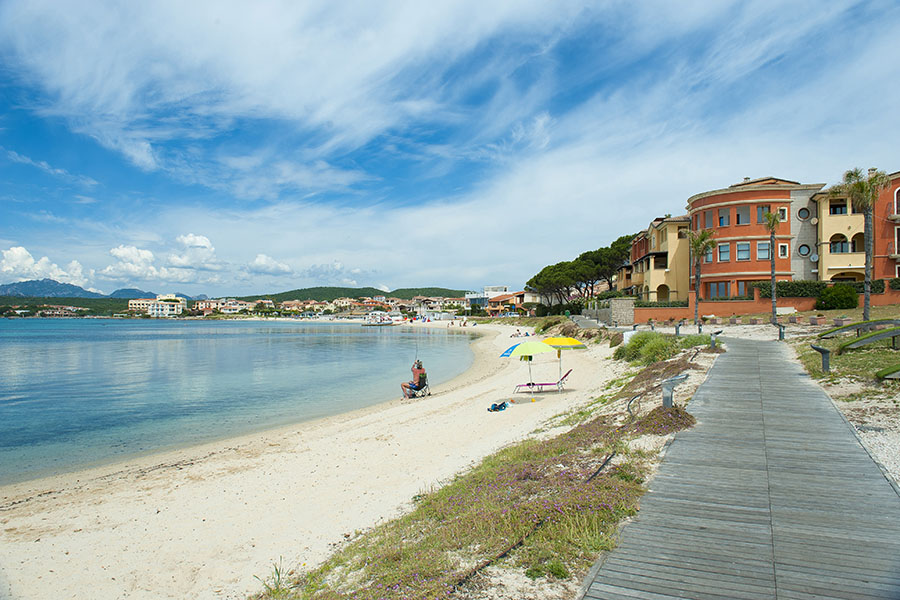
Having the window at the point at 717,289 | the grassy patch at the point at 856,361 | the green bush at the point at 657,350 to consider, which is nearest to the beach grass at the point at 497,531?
the grassy patch at the point at 856,361

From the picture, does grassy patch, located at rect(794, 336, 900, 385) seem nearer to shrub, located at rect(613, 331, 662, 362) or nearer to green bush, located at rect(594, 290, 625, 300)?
shrub, located at rect(613, 331, 662, 362)

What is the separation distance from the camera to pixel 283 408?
2028 centimetres

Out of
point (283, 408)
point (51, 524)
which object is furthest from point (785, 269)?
point (51, 524)

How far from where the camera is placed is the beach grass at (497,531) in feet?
14.9

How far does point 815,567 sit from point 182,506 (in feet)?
32.1

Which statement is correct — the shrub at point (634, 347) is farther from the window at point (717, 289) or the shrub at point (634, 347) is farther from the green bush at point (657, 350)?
the window at point (717, 289)

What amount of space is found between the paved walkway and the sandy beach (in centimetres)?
411

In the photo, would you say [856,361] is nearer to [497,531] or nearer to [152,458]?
[497,531]

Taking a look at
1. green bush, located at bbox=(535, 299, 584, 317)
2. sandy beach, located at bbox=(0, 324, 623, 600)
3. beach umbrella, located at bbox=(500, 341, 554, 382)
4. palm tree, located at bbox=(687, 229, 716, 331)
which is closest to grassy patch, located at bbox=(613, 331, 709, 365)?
sandy beach, located at bbox=(0, 324, 623, 600)

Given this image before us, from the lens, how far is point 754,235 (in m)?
35.8

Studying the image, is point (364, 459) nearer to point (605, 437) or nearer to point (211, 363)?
point (605, 437)

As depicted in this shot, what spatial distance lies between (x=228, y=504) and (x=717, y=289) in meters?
36.9

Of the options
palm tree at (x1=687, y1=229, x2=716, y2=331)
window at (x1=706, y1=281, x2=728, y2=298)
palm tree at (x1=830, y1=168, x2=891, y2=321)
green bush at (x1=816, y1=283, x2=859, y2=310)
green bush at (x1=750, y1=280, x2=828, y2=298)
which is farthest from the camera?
window at (x1=706, y1=281, x2=728, y2=298)

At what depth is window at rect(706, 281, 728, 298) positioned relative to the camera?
3662 centimetres
